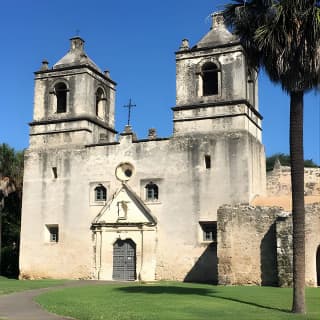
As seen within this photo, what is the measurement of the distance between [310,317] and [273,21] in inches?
311

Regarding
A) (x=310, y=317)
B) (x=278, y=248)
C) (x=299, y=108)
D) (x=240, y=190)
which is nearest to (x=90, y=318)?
(x=310, y=317)

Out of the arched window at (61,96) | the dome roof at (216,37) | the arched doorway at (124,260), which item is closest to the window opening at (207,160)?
the arched doorway at (124,260)

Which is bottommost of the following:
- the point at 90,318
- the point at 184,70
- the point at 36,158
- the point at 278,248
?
the point at 90,318

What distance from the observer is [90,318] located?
13.2 metres

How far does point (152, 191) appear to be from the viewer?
97.1 feet

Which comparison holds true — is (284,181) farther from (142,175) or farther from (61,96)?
(61,96)

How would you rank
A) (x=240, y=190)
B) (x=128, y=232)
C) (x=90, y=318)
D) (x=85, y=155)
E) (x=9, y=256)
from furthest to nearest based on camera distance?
(x=9, y=256)
(x=85, y=155)
(x=128, y=232)
(x=240, y=190)
(x=90, y=318)

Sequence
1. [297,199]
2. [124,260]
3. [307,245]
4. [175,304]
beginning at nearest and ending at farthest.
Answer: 1. [297,199]
2. [175,304]
3. [307,245]
4. [124,260]

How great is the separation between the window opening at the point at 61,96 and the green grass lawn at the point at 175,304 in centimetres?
1508

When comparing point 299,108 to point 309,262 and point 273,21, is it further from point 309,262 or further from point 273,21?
point 309,262

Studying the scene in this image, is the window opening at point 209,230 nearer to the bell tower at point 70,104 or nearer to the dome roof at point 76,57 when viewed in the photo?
the bell tower at point 70,104

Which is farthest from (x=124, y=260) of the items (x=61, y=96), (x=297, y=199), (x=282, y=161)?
(x=282, y=161)

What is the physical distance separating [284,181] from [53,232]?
1367cm

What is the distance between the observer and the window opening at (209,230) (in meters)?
27.8
